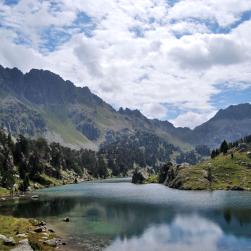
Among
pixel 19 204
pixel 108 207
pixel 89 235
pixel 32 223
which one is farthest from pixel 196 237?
pixel 19 204

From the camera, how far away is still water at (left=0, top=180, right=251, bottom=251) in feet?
278

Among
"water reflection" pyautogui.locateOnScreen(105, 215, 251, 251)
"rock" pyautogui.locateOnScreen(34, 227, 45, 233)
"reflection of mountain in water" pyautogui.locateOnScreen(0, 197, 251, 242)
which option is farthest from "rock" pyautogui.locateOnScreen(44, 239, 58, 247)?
"reflection of mountain in water" pyautogui.locateOnScreen(0, 197, 251, 242)

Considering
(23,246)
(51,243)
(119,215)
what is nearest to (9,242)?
(23,246)

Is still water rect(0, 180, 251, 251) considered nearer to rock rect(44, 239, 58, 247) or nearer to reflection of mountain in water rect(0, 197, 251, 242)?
reflection of mountain in water rect(0, 197, 251, 242)

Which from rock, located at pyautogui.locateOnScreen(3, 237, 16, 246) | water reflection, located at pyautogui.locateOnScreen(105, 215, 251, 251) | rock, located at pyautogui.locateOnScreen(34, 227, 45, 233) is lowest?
water reflection, located at pyautogui.locateOnScreen(105, 215, 251, 251)

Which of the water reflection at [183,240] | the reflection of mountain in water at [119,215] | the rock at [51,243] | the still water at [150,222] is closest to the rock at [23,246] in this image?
the rock at [51,243]

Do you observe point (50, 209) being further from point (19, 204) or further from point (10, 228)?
point (10, 228)

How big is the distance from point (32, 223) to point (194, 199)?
272 ft

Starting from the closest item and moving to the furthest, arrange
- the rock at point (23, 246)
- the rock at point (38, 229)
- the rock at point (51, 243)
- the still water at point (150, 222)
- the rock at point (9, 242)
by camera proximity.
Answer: the rock at point (23, 246), the rock at point (9, 242), the rock at point (51, 243), the still water at point (150, 222), the rock at point (38, 229)

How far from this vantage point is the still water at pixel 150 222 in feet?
278

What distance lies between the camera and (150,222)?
114 metres

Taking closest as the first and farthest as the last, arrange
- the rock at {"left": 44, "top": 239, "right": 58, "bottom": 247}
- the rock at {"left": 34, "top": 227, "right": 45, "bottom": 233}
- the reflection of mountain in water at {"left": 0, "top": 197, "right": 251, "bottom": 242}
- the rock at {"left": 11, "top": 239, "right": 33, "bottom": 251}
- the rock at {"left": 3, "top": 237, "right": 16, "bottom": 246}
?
1. the rock at {"left": 11, "top": 239, "right": 33, "bottom": 251}
2. the rock at {"left": 3, "top": 237, "right": 16, "bottom": 246}
3. the rock at {"left": 44, "top": 239, "right": 58, "bottom": 247}
4. the rock at {"left": 34, "top": 227, "right": 45, "bottom": 233}
5. the reflection of mountain in water at {"left": 0, "top": 197, "right": 251, "bottom": 242}

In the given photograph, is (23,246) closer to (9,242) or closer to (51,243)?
(9,242)

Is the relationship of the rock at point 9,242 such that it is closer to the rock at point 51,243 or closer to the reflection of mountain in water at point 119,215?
the rock at point 51,243
